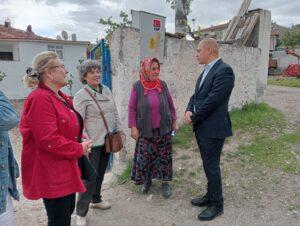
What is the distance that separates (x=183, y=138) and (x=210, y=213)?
7.91 ft

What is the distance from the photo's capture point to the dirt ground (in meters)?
3.66

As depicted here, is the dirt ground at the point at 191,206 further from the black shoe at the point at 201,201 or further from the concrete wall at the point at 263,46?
the concrete wall at the point at 263,46

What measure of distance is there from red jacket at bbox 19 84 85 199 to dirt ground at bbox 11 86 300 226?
136 centimetres

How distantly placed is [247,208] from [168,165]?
1121 millimetres

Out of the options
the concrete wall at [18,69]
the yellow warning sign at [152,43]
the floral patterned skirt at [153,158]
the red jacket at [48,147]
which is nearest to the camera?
the red jacket at [48,147]

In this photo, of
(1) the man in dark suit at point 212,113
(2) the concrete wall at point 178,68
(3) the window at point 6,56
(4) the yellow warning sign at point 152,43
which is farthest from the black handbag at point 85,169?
(3) the window at point 6,56

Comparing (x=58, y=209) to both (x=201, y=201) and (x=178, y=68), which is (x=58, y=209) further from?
(x=178, y=68)

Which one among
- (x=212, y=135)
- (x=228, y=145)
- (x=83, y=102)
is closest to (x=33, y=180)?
(x=83, y=102)

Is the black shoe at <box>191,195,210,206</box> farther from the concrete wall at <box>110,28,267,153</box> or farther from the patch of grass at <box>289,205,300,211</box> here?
the concrete wall at <box>110,28,267,153</box>

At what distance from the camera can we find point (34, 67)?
2496mm

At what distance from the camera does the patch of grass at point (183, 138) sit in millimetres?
5703

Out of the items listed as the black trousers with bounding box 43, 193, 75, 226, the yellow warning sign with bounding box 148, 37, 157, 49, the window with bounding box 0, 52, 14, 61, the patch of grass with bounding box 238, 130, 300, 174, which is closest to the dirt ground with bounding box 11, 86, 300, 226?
A: the patch of grass with bounding box 238, 130, 300, 174

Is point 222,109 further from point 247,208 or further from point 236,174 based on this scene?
point 236,174

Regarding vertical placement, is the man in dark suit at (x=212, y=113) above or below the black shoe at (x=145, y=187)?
above
